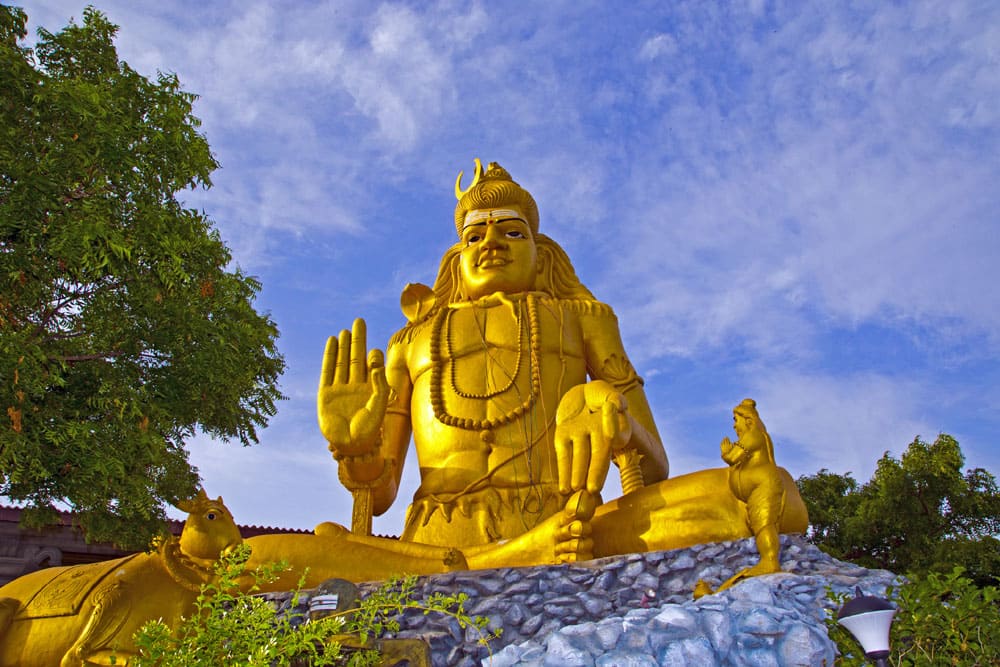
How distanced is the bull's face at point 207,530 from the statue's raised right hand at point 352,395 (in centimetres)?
91

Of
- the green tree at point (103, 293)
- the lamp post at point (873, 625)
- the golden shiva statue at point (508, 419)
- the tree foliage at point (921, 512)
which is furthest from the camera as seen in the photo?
the tree foliage at point (921, 512)

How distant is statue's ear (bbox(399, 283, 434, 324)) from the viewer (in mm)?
6305

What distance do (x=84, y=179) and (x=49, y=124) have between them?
0.33 meters

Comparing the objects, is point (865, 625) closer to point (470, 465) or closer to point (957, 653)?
point (957, 653)

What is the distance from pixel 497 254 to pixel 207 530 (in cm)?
279

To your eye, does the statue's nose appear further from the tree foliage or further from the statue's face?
the tree foliage

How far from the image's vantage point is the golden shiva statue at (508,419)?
4430 mm

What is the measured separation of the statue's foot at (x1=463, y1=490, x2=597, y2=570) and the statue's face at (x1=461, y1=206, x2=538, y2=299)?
208 cm

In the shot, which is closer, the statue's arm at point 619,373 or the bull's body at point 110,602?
the bull's body at point 110,602

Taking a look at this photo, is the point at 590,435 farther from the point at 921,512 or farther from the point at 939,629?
the point at 921,512

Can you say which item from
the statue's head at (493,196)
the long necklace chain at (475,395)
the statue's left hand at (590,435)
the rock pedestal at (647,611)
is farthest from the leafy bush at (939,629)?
the statue's head at (493,196)

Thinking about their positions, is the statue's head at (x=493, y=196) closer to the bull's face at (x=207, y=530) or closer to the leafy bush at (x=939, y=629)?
the bull's face at (x=207, y=530)

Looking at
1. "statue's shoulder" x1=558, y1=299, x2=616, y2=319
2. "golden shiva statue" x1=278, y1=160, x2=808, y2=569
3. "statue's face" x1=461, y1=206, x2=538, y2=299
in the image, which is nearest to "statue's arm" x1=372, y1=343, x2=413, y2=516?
"golden shiva statue" x1=278, y1=160, x2=808, y2=569

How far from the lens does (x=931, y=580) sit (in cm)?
303
